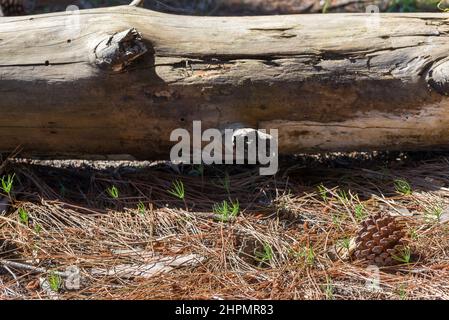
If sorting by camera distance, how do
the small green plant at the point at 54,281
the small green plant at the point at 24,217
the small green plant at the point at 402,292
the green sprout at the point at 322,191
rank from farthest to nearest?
the green sprout at the point at 322,191, the small green plant at the point at 24,217, the small green plant at the point at 54,281, the small green plant at the point at 402,292

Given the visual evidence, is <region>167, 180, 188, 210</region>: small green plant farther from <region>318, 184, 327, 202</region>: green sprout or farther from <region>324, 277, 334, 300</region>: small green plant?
<region>324, 277, 334, 300</region>: small green plant

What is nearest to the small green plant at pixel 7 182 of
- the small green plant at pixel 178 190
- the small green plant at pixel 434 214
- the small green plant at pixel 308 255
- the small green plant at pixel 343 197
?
the small green plant at pixel 178 190

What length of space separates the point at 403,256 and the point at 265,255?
0.53 metres

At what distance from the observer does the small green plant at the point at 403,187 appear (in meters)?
3.46

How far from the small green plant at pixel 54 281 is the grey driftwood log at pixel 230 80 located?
2.81 feet

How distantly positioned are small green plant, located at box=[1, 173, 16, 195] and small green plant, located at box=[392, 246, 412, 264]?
1.68m

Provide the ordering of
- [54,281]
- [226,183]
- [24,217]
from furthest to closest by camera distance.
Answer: [226,183], [24,217], [54,281]

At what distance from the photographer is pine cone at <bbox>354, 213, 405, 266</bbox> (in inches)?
117

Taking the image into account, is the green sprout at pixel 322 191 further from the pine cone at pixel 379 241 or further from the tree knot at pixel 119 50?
the tree knot at pixel 119 50

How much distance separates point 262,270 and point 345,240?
14.0 inches

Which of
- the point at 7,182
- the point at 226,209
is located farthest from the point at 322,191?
the point at 7,182

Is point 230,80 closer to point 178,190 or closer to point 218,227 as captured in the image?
point 178,190

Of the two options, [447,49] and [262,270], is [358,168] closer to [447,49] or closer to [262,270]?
[447,49]

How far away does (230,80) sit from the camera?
3.49 m
